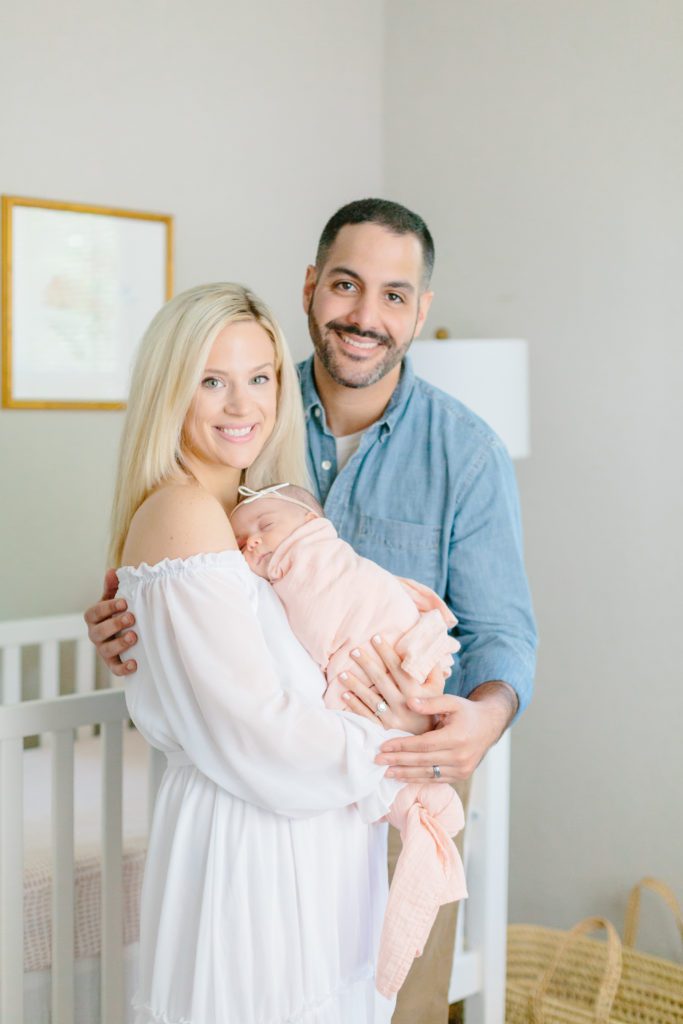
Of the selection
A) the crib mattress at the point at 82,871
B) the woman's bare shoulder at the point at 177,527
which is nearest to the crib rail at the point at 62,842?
the crib mattress at the point at 82,871

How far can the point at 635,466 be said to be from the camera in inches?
102

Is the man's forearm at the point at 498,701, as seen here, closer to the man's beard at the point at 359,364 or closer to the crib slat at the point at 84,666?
the man's beard at the point at 359,364

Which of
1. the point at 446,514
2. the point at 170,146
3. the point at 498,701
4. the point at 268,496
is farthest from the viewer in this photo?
the point at 170,146

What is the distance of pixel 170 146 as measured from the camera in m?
2.84

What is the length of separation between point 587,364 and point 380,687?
1.50 meters

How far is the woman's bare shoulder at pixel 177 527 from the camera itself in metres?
1.33

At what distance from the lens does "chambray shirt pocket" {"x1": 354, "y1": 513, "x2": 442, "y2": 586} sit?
1771 millimetres

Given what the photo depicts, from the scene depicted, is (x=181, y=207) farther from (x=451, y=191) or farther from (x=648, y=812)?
(x=648, y=812)

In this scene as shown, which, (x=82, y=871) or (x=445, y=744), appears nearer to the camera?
(x=445, y=744)

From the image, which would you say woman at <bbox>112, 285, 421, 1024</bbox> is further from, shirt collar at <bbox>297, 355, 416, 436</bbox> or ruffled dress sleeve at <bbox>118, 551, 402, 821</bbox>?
shirt collar at <bbox>297, 355, 416, 436</bbox>

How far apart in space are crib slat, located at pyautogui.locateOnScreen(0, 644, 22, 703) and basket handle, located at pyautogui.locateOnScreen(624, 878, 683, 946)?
57.8 inches

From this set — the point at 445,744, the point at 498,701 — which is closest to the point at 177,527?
the point at 445,744

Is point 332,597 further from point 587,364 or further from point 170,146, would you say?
point 170,146

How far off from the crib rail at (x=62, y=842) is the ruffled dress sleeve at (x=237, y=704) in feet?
1.11
